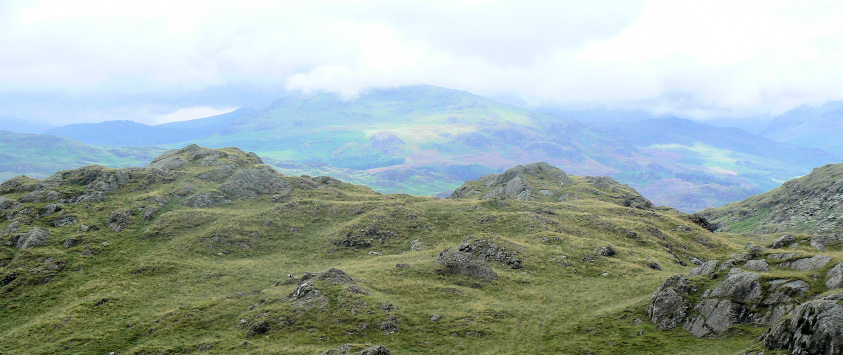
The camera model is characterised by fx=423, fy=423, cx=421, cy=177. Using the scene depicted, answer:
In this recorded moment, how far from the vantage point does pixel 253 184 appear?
102062mm

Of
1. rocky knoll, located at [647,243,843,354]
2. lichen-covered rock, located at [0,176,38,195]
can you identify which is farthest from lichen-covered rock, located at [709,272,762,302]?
lichen-covered rock, located at [0,176,38,195]

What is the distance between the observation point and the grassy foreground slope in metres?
42.5

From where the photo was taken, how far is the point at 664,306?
40.4 m

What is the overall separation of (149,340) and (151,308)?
29.8 ft

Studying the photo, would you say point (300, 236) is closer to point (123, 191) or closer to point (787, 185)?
point (123, 191)

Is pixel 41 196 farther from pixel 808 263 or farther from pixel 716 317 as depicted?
pixel 808 263

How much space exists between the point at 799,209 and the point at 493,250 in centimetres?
14316

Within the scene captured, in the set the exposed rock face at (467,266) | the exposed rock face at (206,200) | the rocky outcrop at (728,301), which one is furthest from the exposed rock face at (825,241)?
the exposed rock face at (206,200)

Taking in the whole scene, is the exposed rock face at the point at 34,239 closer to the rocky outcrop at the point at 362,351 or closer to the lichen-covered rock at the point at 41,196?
the lichen-covered rock at the point at 41,196

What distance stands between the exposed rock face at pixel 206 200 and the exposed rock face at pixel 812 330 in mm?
91204

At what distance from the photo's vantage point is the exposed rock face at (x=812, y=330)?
81.1 ft

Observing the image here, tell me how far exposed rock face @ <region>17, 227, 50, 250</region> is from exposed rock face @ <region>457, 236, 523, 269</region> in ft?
209

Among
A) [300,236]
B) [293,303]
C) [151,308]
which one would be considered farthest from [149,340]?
[300,236]

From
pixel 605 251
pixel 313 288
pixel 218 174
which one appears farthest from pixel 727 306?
pixel 218 174
